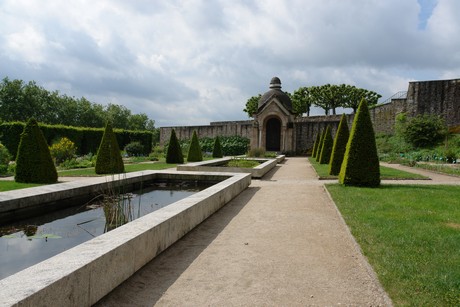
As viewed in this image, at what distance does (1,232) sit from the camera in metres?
5.03

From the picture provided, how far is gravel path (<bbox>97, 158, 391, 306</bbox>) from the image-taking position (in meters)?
3.16

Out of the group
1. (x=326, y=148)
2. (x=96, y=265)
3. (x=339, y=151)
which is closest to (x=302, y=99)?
(x=326, y=148)

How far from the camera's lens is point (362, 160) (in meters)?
10.6

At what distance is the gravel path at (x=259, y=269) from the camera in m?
3.16

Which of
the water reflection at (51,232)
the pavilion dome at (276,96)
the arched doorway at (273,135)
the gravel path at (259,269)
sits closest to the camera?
the gravel path at (259,269)

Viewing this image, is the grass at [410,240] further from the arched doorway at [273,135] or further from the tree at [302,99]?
the tree at [302,99]

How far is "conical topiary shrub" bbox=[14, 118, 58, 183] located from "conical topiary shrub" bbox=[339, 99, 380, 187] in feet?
31.2

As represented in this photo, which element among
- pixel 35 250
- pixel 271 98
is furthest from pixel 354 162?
pixel 271 98

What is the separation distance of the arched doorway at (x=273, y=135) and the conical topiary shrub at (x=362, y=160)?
2646cm

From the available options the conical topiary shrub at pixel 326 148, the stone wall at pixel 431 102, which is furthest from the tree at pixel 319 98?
the conical topiary shrub at pixel 326 148

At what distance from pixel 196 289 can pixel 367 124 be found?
29.9 ft

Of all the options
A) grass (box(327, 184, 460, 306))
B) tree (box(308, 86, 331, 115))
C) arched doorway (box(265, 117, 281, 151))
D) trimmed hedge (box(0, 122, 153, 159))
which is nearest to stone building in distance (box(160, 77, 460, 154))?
arched doorway (box(265, 117, 281, 151))

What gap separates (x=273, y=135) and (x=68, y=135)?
20545 mm

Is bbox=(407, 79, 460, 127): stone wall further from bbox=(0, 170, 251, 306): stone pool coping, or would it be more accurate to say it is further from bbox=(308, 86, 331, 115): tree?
bbox=(0, 170, 251, 306): stone pool coping
